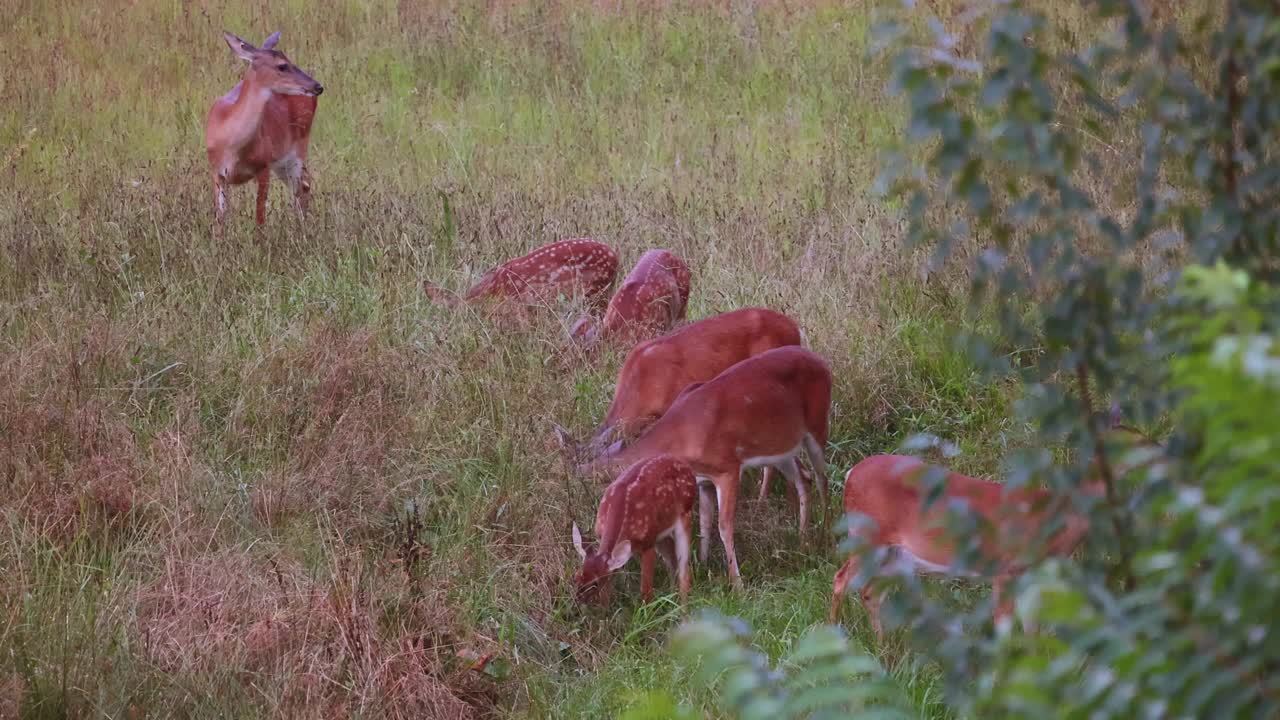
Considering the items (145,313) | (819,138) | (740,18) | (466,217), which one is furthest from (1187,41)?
(740,18)

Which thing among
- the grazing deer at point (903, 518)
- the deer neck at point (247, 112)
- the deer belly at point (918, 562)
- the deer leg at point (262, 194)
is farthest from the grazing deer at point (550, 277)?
the deer neck at point (247, 112)

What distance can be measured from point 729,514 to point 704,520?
0.29ft

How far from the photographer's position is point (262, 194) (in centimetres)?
911

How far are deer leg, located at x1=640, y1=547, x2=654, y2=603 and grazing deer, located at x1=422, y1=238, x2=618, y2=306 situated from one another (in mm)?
1917

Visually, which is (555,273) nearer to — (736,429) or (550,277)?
(550,277)

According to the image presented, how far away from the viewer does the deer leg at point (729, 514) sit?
5.05 m

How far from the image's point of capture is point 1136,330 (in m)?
2.36

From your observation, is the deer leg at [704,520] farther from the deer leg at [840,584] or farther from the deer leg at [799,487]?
the deer leg at [840,584]

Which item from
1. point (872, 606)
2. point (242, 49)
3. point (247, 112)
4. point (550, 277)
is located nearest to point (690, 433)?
point (872, 606)

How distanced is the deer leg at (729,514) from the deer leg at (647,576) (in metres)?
0.25

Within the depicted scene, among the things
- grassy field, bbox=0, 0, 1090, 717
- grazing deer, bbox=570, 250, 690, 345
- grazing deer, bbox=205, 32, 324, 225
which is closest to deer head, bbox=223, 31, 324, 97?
grazing deer, bbox=205, 32, 324, 225

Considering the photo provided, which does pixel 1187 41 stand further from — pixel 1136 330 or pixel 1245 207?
pixel 1136 330

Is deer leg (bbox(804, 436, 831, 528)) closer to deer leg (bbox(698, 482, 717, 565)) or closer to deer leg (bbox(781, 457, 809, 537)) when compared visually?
deer leg (bbox(781, 457, 809, 537))

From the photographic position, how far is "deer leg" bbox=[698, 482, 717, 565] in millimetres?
5199
